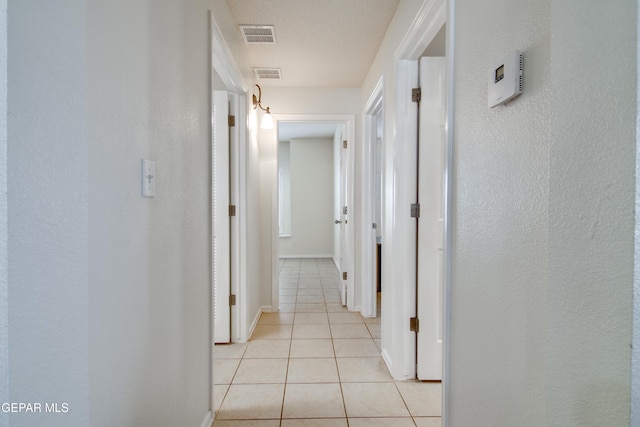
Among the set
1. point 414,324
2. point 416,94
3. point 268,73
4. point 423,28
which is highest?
point 268,73

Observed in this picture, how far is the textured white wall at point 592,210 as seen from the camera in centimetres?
52

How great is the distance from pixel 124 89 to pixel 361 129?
2883 mm

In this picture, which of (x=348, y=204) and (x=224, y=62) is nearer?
(x=224, y=62)

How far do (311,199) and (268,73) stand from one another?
3.99m

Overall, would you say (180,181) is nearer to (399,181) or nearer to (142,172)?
(142,172)

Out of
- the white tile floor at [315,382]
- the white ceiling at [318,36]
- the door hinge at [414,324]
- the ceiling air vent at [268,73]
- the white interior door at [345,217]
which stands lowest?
the white tile floor at [315,382]

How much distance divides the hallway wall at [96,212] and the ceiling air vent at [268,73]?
6.32ft

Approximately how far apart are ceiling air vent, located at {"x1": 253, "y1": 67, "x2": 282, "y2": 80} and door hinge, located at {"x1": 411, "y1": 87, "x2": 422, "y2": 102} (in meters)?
1.50

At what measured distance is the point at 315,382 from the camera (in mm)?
2195

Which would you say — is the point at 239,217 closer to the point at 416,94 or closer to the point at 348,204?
the point at 348,204

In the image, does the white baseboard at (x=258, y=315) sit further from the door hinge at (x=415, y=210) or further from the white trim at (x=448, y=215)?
the white trim at (x=448, y=215)

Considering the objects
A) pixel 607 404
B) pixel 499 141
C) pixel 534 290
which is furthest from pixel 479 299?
pixel 607 404

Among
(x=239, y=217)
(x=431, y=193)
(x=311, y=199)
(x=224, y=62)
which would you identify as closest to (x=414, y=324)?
(x=431, y=193)

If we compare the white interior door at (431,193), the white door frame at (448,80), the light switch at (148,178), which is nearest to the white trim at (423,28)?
the white door frame at (448,80)
